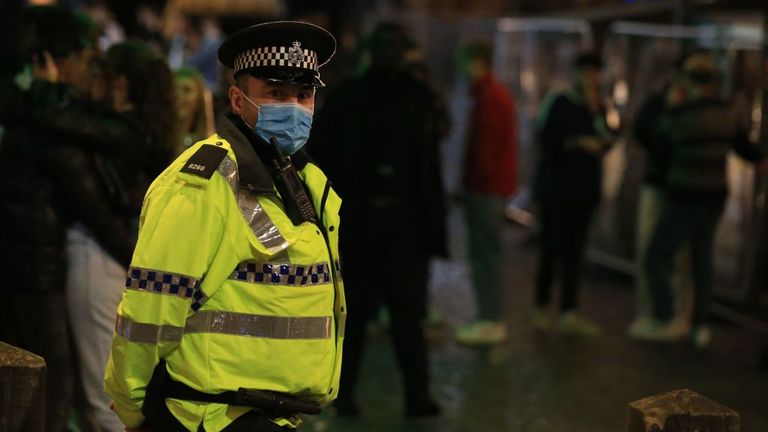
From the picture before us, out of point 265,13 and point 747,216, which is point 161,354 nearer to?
point 747,216

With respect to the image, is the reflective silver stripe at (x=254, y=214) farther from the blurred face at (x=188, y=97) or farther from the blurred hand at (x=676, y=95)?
the blurred hand at (x=676, y=95)

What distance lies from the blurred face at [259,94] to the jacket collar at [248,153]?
0.03 m

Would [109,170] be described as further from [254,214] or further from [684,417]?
[684,417]

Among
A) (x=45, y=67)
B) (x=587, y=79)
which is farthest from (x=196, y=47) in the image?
(x=45, y=67)

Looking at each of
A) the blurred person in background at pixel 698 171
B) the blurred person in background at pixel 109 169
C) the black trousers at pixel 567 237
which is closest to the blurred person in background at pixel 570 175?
the black trousers at pixel 567 237

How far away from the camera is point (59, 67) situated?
5.84 m

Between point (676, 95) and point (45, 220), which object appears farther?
point (676, 95)

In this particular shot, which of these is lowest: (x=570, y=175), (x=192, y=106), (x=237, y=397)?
(x=570, y=175)

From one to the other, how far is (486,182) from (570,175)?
28.0 inches

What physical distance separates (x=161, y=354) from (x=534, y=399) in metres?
4.75

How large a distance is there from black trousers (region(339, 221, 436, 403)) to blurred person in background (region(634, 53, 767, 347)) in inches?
104

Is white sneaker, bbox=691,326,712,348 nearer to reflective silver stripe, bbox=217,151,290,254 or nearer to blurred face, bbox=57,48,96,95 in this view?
blurred face, bbox=57,48,96,95

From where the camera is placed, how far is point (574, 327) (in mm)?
9656

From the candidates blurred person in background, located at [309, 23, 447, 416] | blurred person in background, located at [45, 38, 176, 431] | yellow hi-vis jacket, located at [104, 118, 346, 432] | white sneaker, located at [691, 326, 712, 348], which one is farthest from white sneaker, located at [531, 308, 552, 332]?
yellow hi-vis jacket, located at [104, 118, 346, 432]
